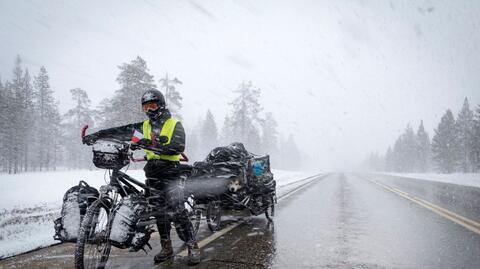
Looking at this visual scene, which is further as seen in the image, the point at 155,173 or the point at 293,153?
the point at 293,153

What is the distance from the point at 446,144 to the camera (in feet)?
203

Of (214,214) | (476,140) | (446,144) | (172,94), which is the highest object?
(172,94)

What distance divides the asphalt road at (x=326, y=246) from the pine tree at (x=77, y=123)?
2093 inches

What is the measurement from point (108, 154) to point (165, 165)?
886 millimetres

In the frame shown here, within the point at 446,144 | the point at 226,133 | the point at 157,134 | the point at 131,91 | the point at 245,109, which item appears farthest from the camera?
the point at 226,133

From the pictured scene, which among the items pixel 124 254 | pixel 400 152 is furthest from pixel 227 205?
pixel 400 152


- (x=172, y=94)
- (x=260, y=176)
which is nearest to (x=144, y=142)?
(x=260, y=176)

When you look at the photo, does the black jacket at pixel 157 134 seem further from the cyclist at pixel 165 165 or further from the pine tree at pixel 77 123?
the pine tree at pixel 77 123

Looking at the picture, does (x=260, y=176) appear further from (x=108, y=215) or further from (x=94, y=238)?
(x=94, y=238)

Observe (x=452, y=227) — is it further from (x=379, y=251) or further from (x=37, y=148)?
(x=37, y=148)

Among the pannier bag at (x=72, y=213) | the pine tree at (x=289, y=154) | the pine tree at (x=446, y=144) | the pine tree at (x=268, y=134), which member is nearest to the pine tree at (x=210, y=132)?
the pine tree at (x=268, y=134)

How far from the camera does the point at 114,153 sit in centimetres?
363

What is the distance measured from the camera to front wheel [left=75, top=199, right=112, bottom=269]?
10.6 ft

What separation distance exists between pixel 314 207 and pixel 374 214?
2.02 m
